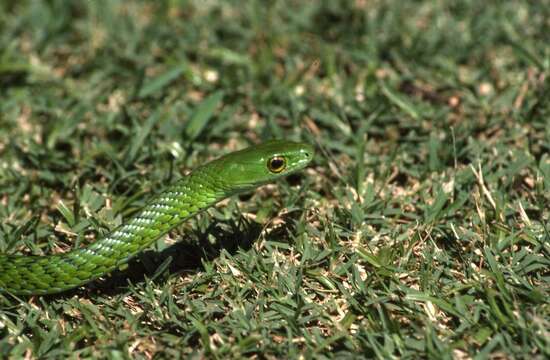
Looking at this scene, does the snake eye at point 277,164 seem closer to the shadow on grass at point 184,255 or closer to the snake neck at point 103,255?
the snake neck at point 103,255

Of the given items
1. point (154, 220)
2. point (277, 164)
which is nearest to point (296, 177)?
point (277, 164)

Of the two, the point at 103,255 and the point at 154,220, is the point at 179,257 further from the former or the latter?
the point at 103,255

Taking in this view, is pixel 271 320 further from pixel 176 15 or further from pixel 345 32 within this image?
pixel 176 15

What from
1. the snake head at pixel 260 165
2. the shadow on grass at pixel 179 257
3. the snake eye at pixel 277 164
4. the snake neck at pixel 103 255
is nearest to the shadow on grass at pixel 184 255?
the shadow on grass at pixel 179 257

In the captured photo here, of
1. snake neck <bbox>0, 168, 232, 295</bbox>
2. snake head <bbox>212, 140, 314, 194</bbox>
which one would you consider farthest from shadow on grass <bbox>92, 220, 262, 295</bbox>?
snake head <bbox>212, 140, 314, 194</bbox>

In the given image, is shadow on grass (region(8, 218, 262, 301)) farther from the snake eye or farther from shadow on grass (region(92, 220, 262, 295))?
the snake eye

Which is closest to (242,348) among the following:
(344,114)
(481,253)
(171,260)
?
(171,260)
